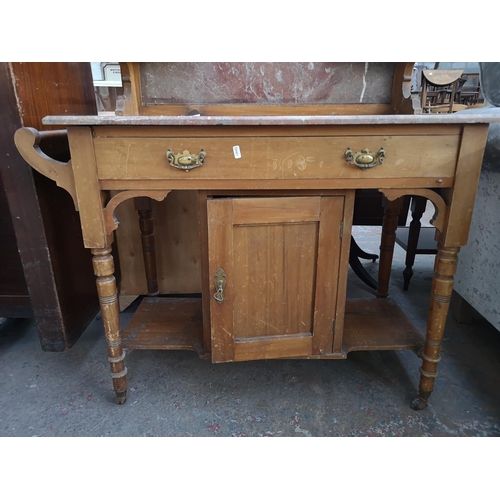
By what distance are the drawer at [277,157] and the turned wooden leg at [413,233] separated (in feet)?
2.94

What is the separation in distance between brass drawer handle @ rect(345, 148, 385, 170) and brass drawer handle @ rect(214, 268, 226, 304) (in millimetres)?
505

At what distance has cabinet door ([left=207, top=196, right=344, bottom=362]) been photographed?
117 centimetres

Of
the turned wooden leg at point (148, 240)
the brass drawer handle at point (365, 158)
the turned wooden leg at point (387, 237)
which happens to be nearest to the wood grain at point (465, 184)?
the brass drawer handle at point (365, 158)

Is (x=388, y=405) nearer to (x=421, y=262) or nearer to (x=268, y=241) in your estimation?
(x=268, y=241)

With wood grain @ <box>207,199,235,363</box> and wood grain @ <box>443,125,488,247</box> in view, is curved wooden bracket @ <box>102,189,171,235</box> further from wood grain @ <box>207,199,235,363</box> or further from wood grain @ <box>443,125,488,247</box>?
wood grain @ <box>443,125,488,247</box>

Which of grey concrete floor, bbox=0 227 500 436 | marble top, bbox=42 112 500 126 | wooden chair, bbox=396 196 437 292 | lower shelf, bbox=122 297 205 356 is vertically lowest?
grey concrete floor, bbox=0 227 500 436

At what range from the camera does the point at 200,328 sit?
1.55 m

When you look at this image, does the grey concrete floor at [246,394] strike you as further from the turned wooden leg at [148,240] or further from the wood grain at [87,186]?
the wood grain at [87,186]

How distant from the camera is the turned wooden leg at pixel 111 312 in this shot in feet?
3.98

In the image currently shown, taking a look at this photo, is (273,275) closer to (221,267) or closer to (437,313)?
(221,267)

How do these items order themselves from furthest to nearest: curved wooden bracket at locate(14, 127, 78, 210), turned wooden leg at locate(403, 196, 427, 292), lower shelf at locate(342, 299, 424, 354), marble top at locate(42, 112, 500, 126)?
turned wooden leg at locate(403, 196, 427, 292), lower shelf at locate(342, 299, 424, 354), curved wooden bracket at locate(14, 127, 78, 210), marble top at locate(42, 112, 500, 126)

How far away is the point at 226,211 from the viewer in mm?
1151

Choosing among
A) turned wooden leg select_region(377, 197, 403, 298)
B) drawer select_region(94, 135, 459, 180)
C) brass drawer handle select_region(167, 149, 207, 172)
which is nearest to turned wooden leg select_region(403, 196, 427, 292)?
turned wooden leg select_region(377, 197, 403, 298)

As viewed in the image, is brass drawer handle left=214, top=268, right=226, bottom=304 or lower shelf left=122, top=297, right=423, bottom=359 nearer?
brass drawer handle left=214, top=268, right=226, bottom=304
